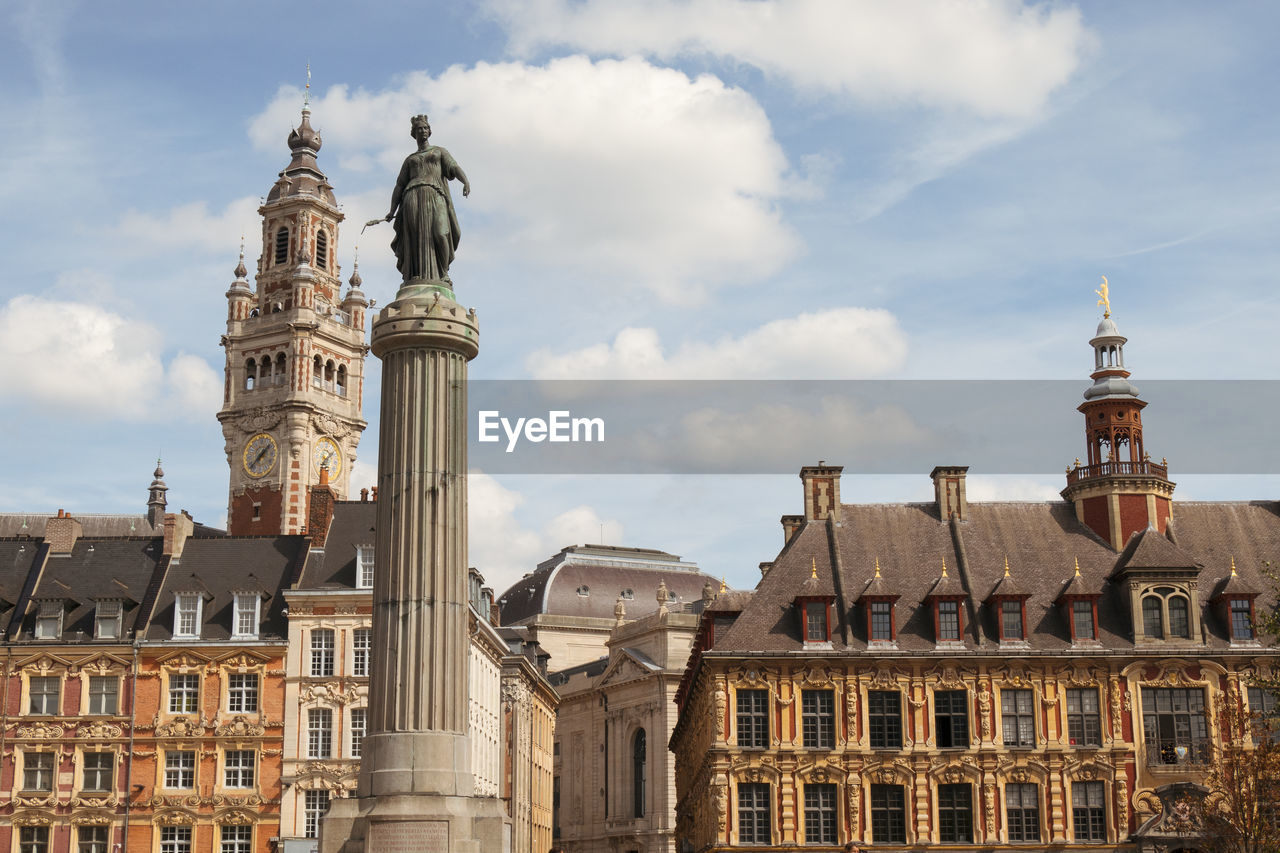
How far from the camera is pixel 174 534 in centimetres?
6312

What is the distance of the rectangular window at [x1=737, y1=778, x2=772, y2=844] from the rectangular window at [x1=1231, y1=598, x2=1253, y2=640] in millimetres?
16561

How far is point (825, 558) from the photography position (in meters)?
55.9

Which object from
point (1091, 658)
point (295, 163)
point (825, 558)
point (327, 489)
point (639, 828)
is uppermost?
point (295, 163)

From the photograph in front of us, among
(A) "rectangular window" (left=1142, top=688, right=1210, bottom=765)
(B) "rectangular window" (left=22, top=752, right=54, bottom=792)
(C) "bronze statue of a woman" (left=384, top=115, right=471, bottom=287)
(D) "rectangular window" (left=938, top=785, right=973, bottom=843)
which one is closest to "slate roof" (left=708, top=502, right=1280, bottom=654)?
(A) "rectangular window" (left=1142, top=688, right=1210, bottom=765)

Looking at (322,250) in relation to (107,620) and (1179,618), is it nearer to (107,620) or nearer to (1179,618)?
(107,620)

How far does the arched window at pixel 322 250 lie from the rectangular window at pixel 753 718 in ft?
245

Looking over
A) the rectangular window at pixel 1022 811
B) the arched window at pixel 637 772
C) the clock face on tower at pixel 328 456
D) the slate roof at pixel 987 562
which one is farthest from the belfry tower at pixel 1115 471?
the clock face on tower at pixel 328 456

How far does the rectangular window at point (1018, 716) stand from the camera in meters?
52.3

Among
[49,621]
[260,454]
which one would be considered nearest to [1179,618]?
[49,621]

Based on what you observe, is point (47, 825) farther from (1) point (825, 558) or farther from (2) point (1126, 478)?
(2) point (1126, 478)

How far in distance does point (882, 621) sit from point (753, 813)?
7.67 metres

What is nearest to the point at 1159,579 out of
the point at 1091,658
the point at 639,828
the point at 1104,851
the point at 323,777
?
the point at 1091,658

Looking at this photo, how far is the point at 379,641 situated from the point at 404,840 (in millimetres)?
3314

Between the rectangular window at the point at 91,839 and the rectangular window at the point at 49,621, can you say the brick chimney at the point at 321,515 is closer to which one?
the rectangular window at the point at 49,621
